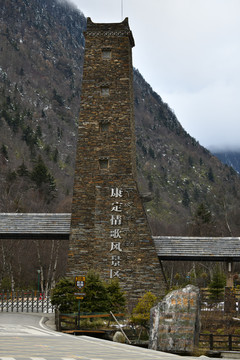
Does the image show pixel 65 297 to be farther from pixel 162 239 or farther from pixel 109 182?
pixel 109 182

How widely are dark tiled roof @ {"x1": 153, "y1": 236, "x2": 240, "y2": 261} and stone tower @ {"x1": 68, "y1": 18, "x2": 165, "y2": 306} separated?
0.76 meters

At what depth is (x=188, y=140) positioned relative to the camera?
614 ft

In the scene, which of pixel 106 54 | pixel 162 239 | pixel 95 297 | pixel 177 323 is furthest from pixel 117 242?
pixel 106 54

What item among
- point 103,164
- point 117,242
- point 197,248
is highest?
point 103,164

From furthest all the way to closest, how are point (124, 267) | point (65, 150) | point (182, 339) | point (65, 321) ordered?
1. point (65, 150)
2. point (124, 267)
3. point (65, 321)
4. point (182, 339)

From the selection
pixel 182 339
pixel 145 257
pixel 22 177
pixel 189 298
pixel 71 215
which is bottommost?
pixel 182 339

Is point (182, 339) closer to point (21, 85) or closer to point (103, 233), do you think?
point (103, 233)

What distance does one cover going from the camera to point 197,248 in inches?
1100

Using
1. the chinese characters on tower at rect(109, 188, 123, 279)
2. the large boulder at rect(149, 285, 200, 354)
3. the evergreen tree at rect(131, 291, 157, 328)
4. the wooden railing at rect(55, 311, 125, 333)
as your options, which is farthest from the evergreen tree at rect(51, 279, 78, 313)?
the large boulder at rect(149, 285, 200, 354)

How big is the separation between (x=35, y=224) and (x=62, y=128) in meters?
115

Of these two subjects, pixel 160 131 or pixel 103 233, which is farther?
pixel 160 131

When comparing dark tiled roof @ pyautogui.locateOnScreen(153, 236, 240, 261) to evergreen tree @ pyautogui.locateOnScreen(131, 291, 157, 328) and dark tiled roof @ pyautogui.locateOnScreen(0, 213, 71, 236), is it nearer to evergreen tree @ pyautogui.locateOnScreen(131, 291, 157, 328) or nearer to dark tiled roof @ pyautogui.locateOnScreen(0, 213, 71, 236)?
evergreen tree @ pyautogui.locateOnScreen(131, 291, 157, 328)

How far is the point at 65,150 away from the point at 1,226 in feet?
336

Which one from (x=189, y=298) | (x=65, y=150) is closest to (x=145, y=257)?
(x=189, y=298)
